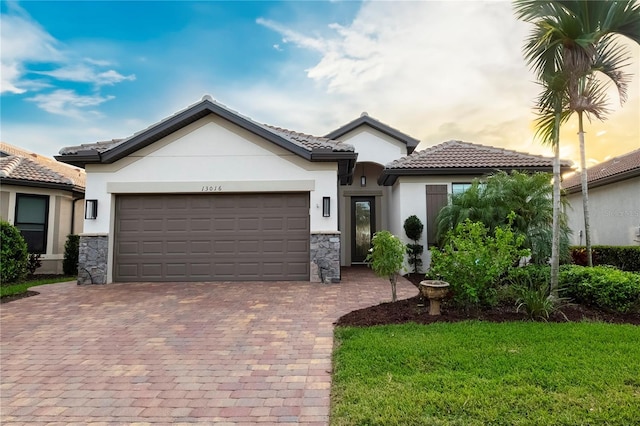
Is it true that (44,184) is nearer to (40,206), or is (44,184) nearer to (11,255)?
(40,206)

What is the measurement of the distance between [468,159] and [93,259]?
11.9 meters

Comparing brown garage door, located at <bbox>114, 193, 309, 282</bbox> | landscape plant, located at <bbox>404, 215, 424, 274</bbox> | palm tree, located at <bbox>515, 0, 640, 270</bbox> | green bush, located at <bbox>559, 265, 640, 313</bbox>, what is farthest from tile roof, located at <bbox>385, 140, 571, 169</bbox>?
green bush, located at <bbox>559, 265, 640, 313</bbox>

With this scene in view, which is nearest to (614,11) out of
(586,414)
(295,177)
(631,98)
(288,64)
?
(631,98)

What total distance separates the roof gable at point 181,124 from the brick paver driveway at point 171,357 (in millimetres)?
3817

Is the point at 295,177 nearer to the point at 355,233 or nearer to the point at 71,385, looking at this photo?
the point at 355,233

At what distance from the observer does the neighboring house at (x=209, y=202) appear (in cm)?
965

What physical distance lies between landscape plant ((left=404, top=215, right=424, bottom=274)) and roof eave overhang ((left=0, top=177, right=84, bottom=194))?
12024mm

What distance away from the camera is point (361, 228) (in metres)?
14.3

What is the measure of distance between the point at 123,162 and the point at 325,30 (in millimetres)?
7039

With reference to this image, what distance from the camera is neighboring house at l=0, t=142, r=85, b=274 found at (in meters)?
11.6

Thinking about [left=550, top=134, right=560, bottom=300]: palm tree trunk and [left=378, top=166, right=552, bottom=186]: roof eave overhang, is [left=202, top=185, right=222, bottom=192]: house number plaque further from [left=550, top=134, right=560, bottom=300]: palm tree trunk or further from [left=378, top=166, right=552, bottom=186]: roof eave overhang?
[left=550, top=134, right=560, bottom=300]: palm tree trunk

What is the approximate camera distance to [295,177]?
32.4 feet

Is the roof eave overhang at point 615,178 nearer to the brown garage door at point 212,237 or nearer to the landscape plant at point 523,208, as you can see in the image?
the landscape plant at point 523,208

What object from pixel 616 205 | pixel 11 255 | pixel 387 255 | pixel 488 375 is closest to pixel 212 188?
pixel 387 255
